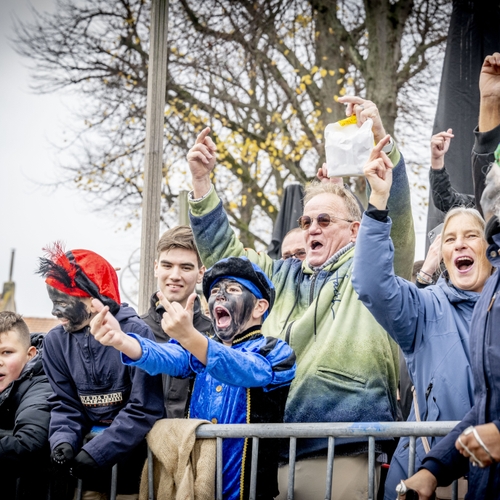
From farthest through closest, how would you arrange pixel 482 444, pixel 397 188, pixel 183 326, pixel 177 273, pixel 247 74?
1. pixel 247 74
2. pixel 177 273
3. pixel 397 188
4. pixel 183 326
5. pixel 482 444

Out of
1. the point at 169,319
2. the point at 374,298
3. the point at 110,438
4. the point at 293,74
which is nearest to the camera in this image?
the point at 169,319

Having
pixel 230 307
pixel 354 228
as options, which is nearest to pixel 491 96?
pixel 354 228

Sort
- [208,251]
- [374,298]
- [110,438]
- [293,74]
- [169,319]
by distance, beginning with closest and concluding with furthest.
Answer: [169,319] < [374,298] < [110,438] < [208,251] < [293,74]

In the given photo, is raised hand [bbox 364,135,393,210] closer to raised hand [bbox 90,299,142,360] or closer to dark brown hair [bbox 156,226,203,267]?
raised hand [bbox 90,299,142,360]

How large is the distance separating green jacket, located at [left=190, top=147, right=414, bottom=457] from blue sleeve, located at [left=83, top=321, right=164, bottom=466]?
63 cm

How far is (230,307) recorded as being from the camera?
A: 3.54m

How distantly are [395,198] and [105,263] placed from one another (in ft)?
4.88

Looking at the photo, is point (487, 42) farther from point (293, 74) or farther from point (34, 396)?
point (293, 74)

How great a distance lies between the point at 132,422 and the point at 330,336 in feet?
3.32

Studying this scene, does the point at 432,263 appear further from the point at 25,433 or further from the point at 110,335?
the point at 25,433

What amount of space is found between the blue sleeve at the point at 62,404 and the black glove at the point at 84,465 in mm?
83

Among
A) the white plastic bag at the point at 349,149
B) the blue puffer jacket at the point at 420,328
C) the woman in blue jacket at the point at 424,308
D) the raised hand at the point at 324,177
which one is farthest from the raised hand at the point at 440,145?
the blue puffer jacket at the point at 420,328

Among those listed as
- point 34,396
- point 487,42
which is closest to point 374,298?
point 34,396

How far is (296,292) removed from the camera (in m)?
4.04
